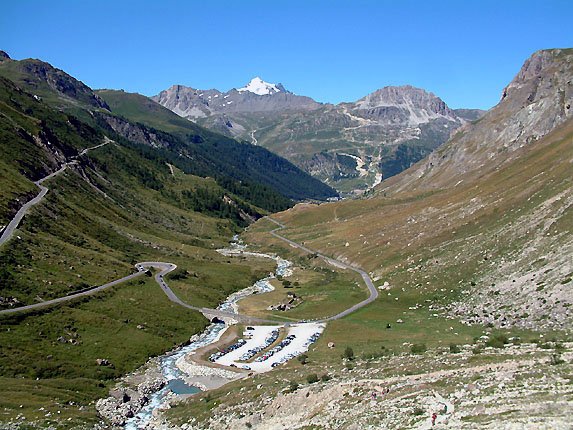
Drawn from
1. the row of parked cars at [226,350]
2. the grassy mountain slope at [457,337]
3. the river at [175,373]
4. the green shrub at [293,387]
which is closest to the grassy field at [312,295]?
the river at [175,373]

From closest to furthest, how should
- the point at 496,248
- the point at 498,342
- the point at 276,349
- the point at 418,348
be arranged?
the point at 498,342
the point at 418,348
the point at 276,349
the point at 496,248

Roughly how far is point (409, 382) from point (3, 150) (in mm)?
199350

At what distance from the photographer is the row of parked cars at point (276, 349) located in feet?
311

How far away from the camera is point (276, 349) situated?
9956 cm

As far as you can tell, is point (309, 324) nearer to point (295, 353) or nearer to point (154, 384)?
point (295, 353)

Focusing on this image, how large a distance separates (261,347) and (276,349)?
4517mm

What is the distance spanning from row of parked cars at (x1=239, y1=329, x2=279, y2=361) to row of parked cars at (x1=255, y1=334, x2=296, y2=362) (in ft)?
8.63

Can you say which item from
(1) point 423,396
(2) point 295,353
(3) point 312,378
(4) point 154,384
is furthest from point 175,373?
(1) point 423,396

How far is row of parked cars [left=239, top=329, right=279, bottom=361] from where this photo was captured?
3831 inches

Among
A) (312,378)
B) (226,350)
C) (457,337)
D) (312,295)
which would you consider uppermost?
(312,378)

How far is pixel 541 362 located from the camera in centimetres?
4944

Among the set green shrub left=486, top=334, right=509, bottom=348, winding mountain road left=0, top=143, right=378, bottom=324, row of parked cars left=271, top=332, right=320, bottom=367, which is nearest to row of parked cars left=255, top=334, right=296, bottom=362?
A: row of parked cars left=271, top=332, right=320, bottom=367

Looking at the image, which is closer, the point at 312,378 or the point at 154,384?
the point at 312,378

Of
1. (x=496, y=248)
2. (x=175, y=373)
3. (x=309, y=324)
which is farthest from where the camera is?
(x=496, y=248)
